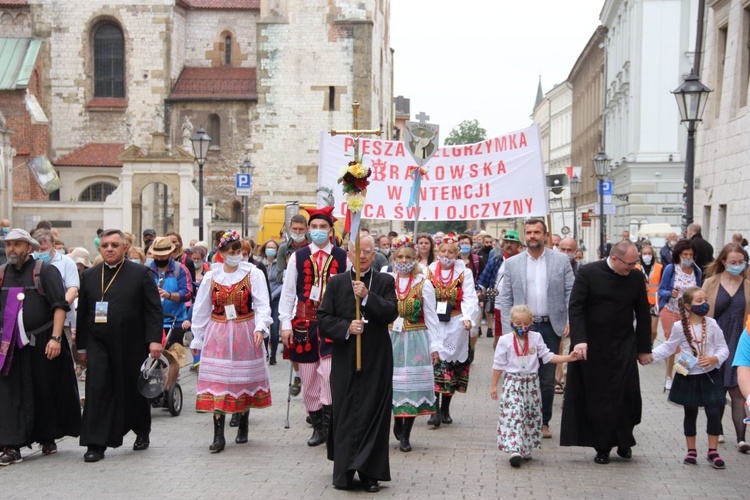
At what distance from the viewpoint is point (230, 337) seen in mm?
10336

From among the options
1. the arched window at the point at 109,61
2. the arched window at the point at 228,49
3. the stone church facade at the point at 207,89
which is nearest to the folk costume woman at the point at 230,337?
the stone church facade at the point at 207,89

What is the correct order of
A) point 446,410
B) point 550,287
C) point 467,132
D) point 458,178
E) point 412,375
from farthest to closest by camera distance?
point 467,132, point 458,178, point 446,410, point 550,287, point 412,375

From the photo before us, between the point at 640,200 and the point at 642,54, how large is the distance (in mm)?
5171

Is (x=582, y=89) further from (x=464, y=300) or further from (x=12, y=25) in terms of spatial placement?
(x=464, y=300)

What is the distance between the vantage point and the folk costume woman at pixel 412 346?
405 inches

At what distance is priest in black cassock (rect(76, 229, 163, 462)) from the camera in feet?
32.6

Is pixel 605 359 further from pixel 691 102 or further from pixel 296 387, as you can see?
pixel 691 102

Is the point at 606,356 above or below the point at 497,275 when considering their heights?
below

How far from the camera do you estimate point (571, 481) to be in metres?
8.84

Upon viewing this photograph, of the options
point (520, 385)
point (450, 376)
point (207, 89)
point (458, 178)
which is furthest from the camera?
point (207, 89)

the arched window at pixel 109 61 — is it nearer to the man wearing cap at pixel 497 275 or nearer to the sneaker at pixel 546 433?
the man wearing cap at pixel 497 275

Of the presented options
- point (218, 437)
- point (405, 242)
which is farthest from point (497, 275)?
point (218, 437)

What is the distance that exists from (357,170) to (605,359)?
267cm

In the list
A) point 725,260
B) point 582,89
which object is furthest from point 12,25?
point 725,260
